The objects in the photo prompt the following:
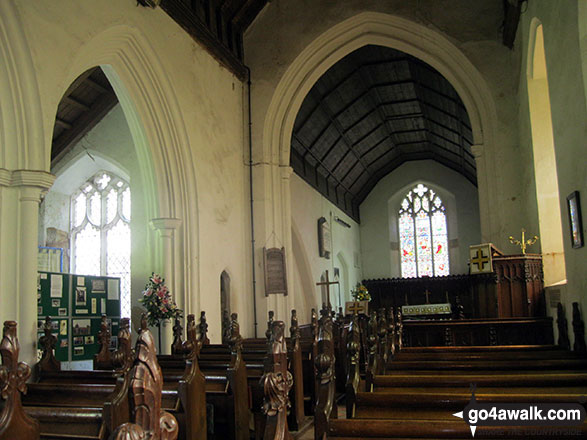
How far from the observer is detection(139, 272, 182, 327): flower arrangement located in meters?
7.53

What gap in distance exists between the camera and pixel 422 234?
20.0m

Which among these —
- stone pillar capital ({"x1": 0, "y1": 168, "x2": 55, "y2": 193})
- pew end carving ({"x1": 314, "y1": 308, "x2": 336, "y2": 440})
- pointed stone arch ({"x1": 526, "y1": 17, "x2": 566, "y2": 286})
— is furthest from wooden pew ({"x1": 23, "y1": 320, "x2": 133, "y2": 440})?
pointed stone arch ({"x1": 526, "y1": 17, "x2": 566, "y2": 286})

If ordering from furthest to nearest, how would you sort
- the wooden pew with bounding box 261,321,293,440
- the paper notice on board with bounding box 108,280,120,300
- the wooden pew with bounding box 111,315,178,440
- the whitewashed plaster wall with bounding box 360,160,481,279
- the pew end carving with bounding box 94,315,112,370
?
the whitewashed plaster wall with bounding box 360,160,481,279, the paper notice on board with bounding box 108,280,120,300, the pew end carving with bounding box 94,315,112,370, the wooden pew with bounding box 261,321,293,440, the wooden pew with bounding box 111,315,178,440

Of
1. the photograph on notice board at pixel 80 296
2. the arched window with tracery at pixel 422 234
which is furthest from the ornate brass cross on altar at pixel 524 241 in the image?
the arched window with tracery at pixel 422 234

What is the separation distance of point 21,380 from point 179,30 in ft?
22.2

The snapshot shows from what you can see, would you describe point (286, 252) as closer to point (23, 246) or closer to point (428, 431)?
point (23, 246)

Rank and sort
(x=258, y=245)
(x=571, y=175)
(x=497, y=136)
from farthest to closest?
(x=258, y=245)
(x=497, y=136)
(x=571, y=175)

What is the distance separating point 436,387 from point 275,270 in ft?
22.5

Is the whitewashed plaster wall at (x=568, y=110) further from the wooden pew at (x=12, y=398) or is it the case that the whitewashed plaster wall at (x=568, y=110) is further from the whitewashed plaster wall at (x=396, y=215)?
the whitewashed plaster wall at (x=396, y=215)

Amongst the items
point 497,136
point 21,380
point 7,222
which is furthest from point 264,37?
point 21,380

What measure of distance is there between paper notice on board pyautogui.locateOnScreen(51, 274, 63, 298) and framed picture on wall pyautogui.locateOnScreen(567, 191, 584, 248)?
237 inches

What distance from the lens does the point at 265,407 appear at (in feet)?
5.62

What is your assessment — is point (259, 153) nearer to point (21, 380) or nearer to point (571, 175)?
point (571, 175)

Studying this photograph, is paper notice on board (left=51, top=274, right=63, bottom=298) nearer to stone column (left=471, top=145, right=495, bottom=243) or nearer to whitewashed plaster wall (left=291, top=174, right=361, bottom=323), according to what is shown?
whitewashed plaster wall (left=291, top=174, right=361, bottom=323)
